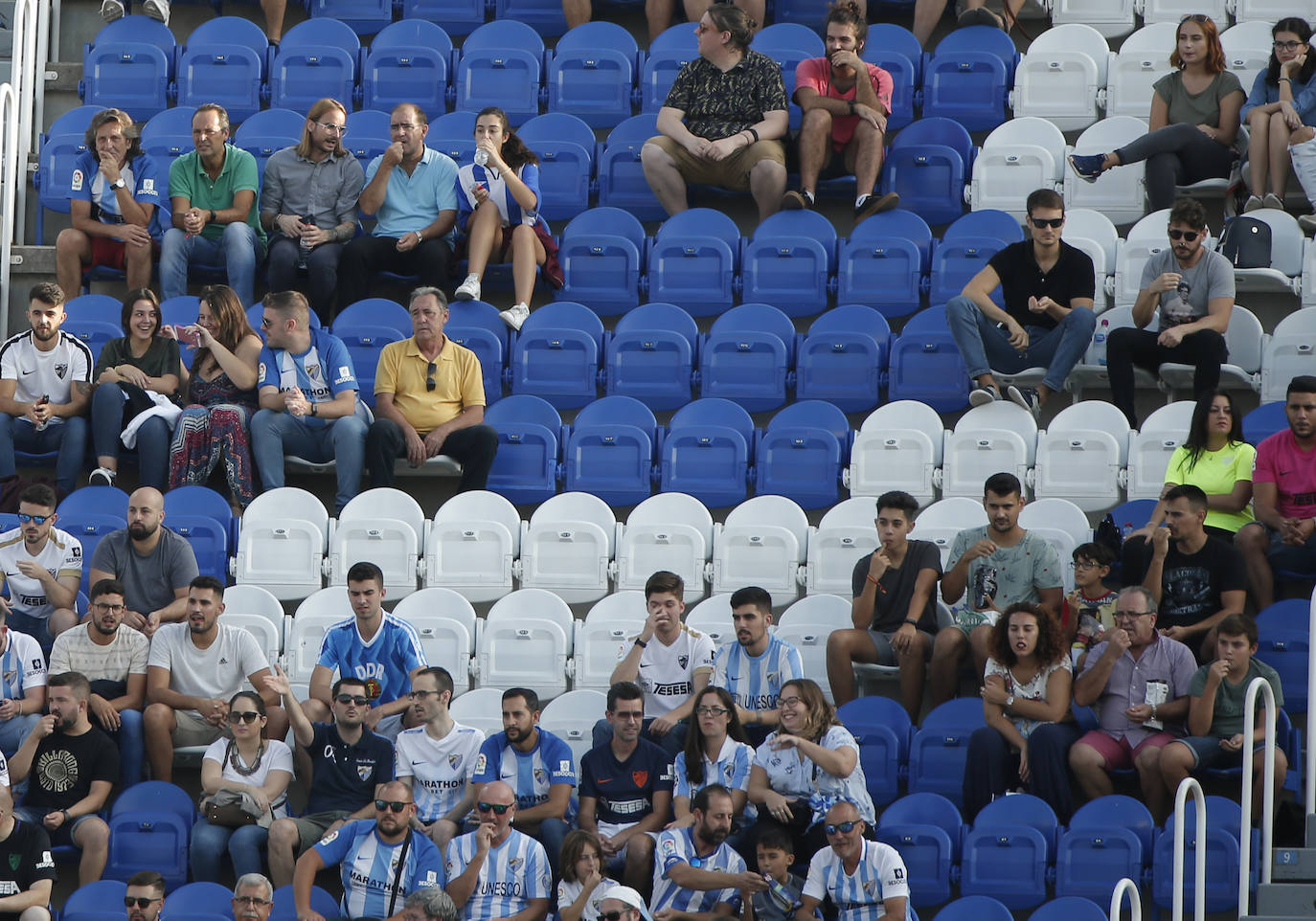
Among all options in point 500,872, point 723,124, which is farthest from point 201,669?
point 723,124

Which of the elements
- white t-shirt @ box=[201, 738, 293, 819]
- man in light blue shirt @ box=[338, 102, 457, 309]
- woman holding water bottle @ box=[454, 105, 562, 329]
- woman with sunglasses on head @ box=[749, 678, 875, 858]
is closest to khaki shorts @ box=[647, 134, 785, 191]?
woman holding water bottle @ box=[454, 105, 562, 329]

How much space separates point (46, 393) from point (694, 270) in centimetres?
317

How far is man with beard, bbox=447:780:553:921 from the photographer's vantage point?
7637 millimetres

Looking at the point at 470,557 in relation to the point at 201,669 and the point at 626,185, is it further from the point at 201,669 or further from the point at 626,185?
the point at 626,185

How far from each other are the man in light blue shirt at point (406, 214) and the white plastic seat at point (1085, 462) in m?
3.14

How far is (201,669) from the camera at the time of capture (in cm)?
841

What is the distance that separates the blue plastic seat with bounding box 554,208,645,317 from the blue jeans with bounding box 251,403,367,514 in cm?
159

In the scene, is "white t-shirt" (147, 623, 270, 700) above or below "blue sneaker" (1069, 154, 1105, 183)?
below

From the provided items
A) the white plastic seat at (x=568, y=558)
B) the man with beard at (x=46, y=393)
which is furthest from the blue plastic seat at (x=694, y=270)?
the man with beard at (x=46, y=393)

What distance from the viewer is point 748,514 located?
9.15 meters

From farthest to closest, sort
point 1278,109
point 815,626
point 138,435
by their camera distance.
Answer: point 1278,109
point 138,435
point 815,626

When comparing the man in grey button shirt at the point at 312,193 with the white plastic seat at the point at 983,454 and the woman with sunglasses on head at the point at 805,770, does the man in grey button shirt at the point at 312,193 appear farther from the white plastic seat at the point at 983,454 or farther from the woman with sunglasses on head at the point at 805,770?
the woman with sunglasses on head at the point at 805,770

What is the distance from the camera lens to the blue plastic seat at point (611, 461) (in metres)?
9.44

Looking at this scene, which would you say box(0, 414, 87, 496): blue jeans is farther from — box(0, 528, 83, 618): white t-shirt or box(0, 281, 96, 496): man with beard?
box(0, 528, 83, 618): white t-shirt
